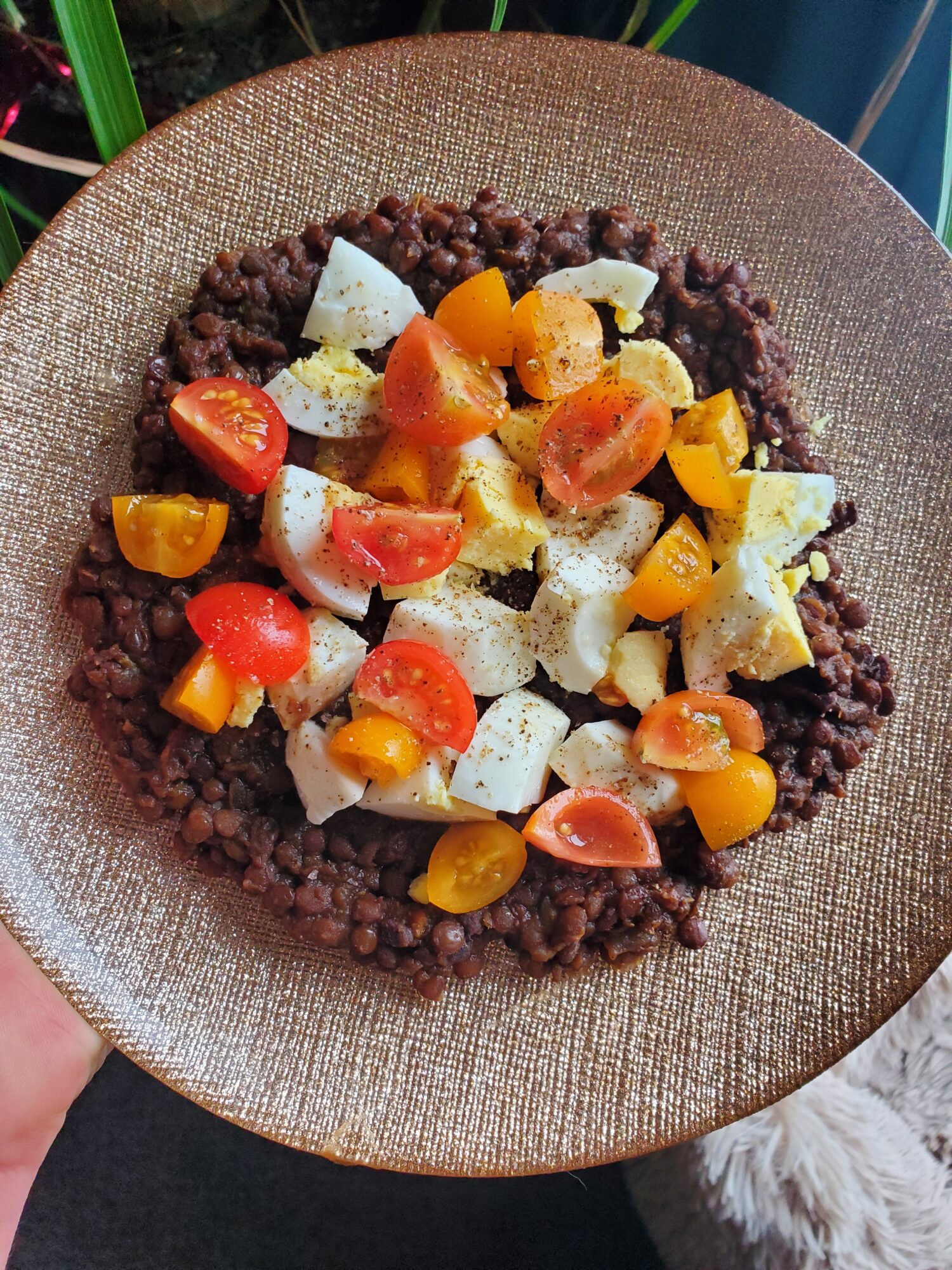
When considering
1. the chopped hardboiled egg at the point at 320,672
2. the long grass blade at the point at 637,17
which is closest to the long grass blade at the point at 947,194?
the long grass blade at the point at 637,17

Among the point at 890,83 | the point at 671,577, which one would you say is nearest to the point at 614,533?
the point at 671,577

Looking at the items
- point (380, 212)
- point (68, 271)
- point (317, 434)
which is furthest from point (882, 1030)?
point (68, 271)

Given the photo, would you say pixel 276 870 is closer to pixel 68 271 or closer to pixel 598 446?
pixel 598 446

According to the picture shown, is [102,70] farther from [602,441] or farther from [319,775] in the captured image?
[319,775]

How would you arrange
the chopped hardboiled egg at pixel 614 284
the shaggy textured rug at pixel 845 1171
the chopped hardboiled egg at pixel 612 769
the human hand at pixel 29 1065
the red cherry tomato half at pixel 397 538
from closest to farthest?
the red cherry tomato half at pixel 397 538 → the chopped hardboiled egg at pixel 612 769 → the chopped hardboiled egg at pixel 614 284 → the human hand at pixel 29 1065 → the shaggy textured rug at pixel 845 1171

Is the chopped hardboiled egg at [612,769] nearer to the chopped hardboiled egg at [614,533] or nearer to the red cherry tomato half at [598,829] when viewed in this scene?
the red cherry tomato half at [598,829]

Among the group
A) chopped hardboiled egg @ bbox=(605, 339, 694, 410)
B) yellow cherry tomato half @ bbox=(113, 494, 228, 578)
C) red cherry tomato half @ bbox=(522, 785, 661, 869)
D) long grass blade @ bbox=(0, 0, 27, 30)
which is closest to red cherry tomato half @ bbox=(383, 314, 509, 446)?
chopped hardboiled egg @ bbox=(605, 339, 694, 410)
